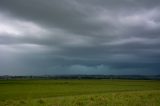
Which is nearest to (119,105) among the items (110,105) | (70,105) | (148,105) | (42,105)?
(110,105)

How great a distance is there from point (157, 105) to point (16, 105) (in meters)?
14.9

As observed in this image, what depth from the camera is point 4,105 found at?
25703mm

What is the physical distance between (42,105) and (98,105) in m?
6.29

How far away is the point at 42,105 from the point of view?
26.1 m

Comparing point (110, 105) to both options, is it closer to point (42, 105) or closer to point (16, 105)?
point (42, 105)

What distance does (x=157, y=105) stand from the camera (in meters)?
23.5

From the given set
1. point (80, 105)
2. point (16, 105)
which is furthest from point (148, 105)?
point (16, 105)

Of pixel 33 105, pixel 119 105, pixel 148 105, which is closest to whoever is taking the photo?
pixel 148 105

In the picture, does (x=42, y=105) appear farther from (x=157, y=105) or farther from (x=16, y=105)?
(x=157, y=105)

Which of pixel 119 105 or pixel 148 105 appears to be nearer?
pixel 148 105

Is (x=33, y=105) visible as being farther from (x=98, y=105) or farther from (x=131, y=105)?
(x=131, y=105)

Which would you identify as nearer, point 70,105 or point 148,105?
point 148,105

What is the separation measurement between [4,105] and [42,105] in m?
4.10

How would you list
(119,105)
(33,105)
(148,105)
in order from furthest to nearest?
(33,105) < (119,105) < (148,105)
